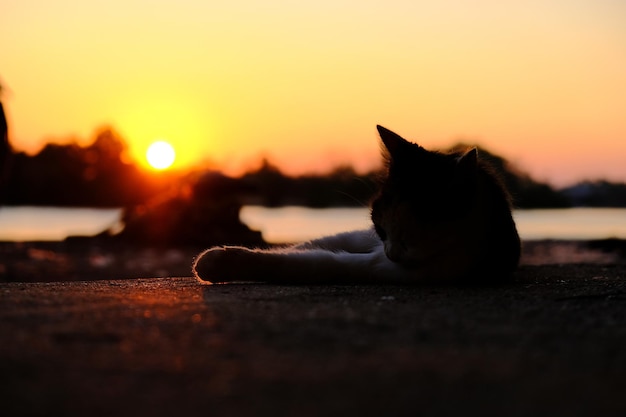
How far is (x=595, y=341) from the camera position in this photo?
187cm

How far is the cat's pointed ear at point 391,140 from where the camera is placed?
10.7 ft

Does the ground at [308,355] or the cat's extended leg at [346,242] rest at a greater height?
the cat's extended leg at [346,242]

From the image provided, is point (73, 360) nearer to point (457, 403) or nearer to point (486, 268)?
point (457, 403)

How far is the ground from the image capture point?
1.35 m

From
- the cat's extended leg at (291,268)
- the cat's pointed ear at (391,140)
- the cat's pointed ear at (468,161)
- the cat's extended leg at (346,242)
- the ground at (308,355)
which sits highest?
the cat's pointed ear at (391,140)

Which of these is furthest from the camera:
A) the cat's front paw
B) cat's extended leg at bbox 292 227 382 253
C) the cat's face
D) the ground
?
cat's extended leg at bbox 292 227 382 253

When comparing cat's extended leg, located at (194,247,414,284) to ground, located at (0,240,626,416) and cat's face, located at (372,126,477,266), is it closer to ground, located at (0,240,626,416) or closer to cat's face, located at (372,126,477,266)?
cat's face, located at (372,126,477,266)

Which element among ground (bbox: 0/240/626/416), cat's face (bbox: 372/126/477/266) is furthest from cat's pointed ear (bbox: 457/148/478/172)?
ground (bbox: 0/240/626/416)

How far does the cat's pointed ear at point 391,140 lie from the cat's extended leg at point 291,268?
1.60ft

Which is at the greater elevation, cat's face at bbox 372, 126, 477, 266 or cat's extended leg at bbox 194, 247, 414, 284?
cat's face at bbox 372, 126, 477, 266

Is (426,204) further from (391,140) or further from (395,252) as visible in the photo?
(391,140)

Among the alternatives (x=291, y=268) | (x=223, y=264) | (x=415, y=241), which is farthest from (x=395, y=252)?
(x=223, y=264)

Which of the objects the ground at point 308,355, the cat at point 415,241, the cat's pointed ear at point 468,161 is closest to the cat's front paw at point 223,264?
the cat at point 415,241

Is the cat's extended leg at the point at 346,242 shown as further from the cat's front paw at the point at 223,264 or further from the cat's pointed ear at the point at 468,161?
the cat's pointed ear at the point at 468,161
